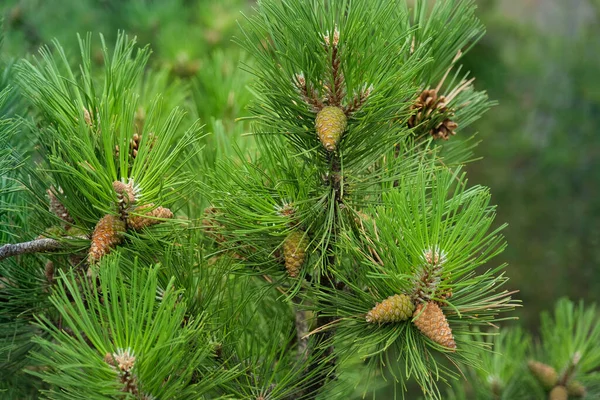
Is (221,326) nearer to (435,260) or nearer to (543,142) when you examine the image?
(435,260)

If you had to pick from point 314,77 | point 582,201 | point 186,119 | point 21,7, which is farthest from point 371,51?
point 582,201

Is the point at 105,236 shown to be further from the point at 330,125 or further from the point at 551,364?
the point at 551,364

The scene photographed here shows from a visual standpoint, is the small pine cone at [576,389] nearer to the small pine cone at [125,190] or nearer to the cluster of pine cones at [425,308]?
the cluster of pine cones at [425,308]

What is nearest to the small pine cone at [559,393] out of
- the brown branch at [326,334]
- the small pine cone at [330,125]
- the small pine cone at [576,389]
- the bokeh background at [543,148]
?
the small pine cone at [576,389]

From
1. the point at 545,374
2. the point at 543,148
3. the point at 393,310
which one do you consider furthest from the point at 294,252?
the point at 543,148

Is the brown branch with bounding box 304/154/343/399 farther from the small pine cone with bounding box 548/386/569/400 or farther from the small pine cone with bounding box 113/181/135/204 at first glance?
the small pine cone with bounding box 548/386/569/400

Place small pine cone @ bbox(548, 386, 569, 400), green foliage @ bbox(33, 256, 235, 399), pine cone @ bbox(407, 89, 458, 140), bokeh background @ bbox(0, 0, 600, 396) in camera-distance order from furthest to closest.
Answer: bokeh background @ bbox(0, 0, 600, 396)
small pine cone @ bbox(548, 386, 569, 400)
pine cone @ bbox(407, 89, 458, 140)
green foliage @ bbox(33, 256, 235, 399)

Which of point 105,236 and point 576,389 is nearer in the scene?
point 105,236

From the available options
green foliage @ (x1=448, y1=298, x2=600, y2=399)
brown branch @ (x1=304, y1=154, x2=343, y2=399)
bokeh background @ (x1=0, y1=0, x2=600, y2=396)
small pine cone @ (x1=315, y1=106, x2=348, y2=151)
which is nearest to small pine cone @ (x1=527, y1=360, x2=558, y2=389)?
green foliage @ (x1=448, y1=298, x2=600, y2=399)
